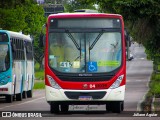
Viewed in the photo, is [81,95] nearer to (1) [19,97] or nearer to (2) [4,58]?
(2) [4,58]

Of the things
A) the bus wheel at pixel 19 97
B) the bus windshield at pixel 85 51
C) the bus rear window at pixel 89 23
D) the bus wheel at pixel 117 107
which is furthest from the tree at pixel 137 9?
the bus wheel at pixel 19 97

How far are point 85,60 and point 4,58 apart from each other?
440 inches

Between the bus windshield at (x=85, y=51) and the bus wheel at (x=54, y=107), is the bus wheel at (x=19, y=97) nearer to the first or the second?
the bus wheel at (x=54, y=107)

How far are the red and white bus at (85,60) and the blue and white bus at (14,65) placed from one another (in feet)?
34.2

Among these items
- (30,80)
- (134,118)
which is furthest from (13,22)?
(134,118)

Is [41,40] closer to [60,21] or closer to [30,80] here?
[60,21]

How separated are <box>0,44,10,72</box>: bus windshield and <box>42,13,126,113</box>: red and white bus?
10.4m

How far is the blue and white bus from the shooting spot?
34.8m

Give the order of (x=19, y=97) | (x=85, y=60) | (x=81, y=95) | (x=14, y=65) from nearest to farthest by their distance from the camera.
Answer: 1. (x=81, y=95)
2. (x=85, y=60)
3. (x=14, y=65)
4. (x=19, y=97)

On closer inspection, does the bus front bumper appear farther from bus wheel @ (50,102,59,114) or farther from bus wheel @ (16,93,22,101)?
bus wheel @ (16,93,22,101)

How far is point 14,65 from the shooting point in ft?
119

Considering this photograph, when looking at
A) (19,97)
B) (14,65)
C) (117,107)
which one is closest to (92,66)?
(117,107)

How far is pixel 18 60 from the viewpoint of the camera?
123 ft

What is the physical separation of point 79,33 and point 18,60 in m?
13.1
